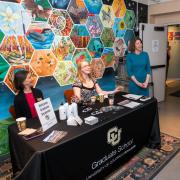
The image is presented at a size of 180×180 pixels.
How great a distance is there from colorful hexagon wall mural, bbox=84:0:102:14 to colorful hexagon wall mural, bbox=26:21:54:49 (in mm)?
827

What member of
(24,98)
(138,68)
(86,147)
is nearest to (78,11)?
(138,68)

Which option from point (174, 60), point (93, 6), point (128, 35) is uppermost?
point (93, 6)

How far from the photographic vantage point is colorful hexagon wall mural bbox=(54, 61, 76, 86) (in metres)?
2.62

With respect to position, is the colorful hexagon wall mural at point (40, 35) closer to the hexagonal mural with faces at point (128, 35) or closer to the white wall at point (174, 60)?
the hexagonal mural with faces at point (128, 35)

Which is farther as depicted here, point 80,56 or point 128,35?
point 128,35

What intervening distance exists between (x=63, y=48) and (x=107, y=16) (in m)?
1.13

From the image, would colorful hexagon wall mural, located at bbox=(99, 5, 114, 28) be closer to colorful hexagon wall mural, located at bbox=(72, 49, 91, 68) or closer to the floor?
colorful hexagon wall mural, located at bbox=(72, 49, 91, 68)

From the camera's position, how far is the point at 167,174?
1.83 meters

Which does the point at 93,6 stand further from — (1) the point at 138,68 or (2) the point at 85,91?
(2) the point at 85,91

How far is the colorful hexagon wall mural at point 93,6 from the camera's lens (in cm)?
286

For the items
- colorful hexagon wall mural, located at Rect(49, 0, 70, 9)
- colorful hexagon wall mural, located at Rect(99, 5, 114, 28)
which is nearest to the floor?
colorful hexagon wall mural, located at Rect(99, 5, 114, 28)

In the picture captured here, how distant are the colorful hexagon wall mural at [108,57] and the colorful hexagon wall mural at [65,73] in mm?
716

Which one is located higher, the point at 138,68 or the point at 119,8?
the point at 119,8

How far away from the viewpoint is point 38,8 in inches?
90.2
